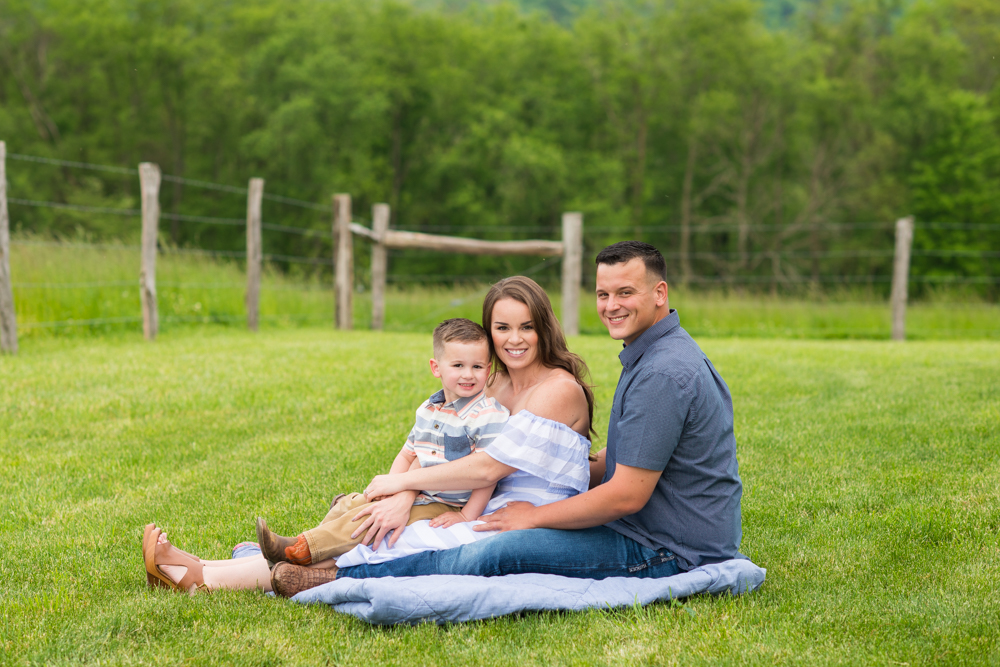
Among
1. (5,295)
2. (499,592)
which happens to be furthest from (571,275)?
(499,592)

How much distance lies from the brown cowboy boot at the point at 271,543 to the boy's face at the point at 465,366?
860mm

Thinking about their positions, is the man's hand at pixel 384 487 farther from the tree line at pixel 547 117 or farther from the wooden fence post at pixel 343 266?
the tree line at pixel 547 117

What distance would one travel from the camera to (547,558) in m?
3.12

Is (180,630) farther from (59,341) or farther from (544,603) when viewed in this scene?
(59,341)

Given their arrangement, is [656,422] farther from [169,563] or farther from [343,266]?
[343,266]

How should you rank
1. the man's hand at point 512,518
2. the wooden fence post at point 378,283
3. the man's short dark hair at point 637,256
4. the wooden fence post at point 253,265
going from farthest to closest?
1. the wooden fence post at point 378,283
2. the wooden fence post at point 253,265
3. the man's hand at point 512,518
4. the man's short dark hair at point 637,256

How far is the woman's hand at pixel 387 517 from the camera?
3193 millimetres

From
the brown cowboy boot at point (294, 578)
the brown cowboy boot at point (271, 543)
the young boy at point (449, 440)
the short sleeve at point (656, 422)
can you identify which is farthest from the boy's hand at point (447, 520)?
the short sleeve at point (656, 422)

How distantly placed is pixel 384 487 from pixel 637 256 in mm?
1303

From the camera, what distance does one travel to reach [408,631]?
113 inches

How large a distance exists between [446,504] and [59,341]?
276 inches

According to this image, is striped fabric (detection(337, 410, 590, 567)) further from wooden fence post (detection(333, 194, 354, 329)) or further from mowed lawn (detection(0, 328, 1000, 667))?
wooden fence post (detection(333, 194, 354, 329))

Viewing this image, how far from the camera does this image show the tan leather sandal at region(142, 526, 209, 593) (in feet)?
10.6

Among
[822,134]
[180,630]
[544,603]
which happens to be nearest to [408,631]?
[544,603]
